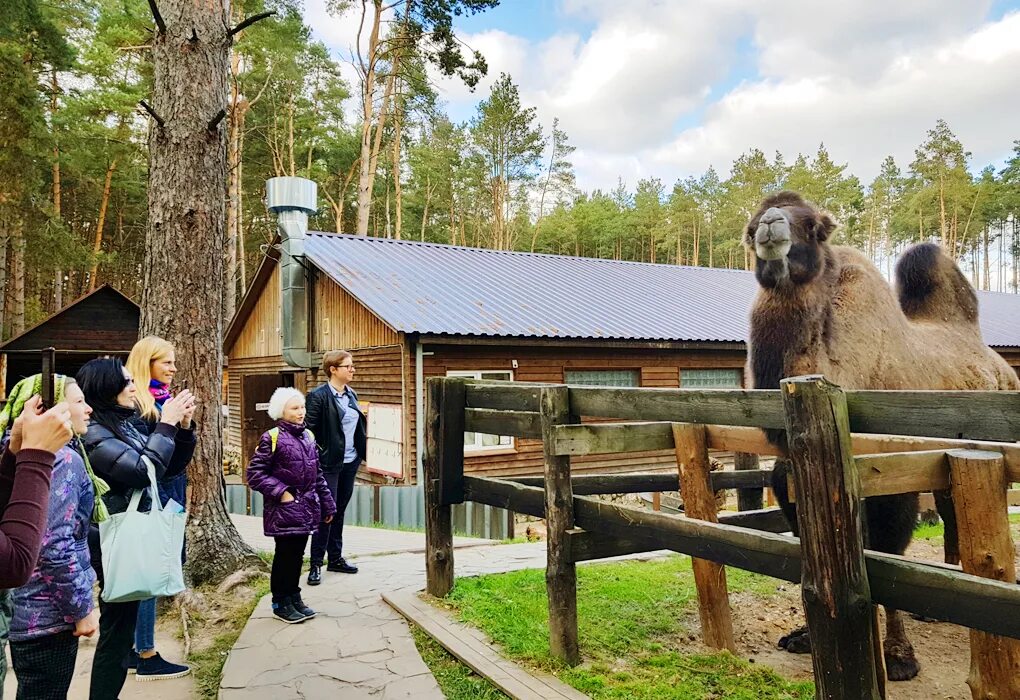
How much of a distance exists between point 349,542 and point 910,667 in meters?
5.19

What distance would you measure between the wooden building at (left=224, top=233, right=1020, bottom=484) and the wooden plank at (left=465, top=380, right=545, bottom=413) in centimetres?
662

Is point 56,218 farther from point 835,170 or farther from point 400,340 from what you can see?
point 835,170

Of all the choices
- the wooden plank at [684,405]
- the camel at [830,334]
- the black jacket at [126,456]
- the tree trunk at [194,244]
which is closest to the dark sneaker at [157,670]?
the black jacket at [126,456]

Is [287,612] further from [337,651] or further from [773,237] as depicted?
[773,237]

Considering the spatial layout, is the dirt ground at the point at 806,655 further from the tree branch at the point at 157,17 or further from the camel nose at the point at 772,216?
the tree branch at the point at 157,17

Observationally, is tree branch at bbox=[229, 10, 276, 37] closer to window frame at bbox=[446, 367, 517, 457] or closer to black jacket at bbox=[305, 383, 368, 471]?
black jacket at bbox=[305, 383, 368, 471]

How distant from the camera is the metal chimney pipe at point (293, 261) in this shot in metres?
15.1

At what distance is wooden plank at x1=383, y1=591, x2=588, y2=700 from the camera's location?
3.05 meters

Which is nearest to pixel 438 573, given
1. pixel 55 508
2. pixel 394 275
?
pixel 55 508

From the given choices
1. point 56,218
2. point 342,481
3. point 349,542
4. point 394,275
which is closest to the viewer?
point 342,481

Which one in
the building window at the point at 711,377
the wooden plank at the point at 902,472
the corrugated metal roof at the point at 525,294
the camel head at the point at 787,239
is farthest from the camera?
the building window at the point at 711,377

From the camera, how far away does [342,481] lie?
5.39 m

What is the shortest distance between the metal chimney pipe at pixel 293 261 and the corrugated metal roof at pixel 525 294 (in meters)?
0.52

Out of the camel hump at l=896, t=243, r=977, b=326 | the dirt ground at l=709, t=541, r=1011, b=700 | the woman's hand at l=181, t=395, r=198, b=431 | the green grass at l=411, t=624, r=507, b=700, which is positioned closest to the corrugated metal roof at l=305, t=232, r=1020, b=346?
the camel hump at l=896, t=243, r=977, b=326
